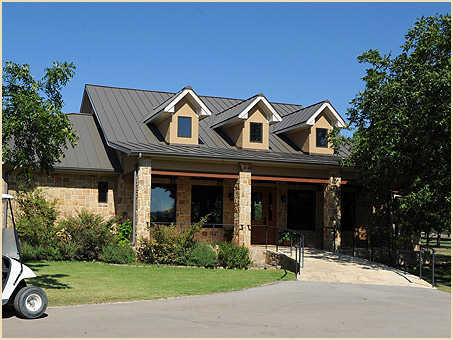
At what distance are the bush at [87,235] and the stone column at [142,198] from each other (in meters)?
1.17

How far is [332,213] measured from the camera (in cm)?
2264

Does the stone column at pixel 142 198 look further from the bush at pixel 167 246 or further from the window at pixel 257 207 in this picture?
the window at pixel 257 207

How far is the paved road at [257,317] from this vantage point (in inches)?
337

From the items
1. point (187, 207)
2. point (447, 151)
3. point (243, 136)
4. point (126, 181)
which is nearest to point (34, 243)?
point (126, 181)

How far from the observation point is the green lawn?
12.3 meters

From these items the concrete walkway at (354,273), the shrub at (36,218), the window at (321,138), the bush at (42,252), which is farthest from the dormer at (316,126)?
the bush at (42,252)

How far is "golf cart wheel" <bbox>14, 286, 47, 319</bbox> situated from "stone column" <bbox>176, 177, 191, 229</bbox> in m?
13.5

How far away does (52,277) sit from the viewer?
15.1 m

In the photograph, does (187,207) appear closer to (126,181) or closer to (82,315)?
(126,181)

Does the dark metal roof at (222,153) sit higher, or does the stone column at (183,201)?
the dark metal roof at (222,153)

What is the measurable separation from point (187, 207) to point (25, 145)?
1069cm

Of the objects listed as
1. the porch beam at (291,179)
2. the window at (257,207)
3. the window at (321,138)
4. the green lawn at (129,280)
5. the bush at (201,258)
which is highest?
the window at (321,138)

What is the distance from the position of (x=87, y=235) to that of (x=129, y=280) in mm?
5380

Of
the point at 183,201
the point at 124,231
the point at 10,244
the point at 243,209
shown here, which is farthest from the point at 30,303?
the point at 183,201
